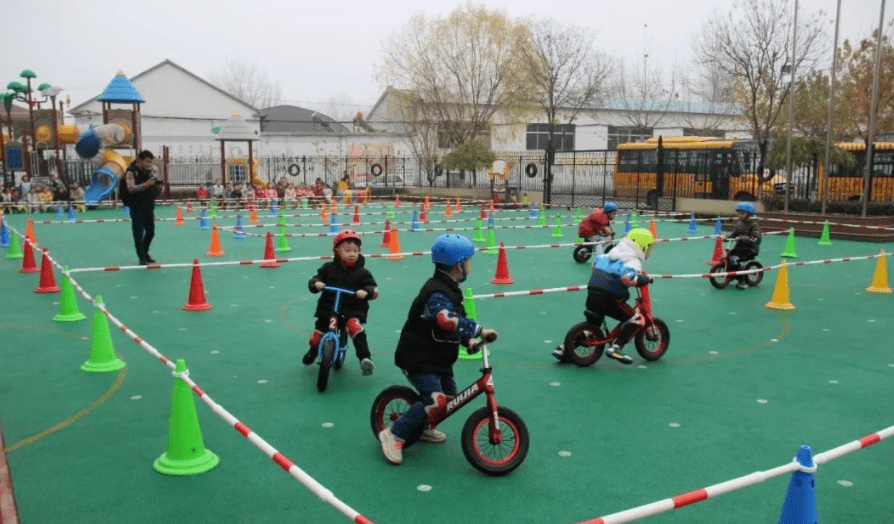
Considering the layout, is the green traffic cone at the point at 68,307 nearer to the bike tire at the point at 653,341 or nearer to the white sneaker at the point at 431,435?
the white sneaker at the point at 431,435

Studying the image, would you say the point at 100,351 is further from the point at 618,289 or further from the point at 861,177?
the point at 861,177

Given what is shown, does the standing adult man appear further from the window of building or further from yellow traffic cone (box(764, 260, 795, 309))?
the window of building

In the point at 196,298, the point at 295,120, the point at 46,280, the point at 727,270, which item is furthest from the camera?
the point at 295,120

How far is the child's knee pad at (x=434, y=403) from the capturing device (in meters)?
4.79

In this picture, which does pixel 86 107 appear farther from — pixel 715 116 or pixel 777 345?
pixel 777 345

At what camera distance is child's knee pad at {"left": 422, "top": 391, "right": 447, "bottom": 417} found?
15.7ft

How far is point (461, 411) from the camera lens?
5.86 metres

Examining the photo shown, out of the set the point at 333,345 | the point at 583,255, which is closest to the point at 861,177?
the point at 583,255

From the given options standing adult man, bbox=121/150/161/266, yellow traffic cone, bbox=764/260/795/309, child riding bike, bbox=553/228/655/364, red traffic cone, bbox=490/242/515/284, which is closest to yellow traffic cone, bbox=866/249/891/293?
yellow traffic cone, bbox=764/260/795/309

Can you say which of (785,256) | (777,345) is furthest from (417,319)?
(785,256)

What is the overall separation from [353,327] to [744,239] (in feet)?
24.0

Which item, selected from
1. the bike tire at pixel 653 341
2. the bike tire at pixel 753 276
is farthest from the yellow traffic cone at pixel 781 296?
the bike tire at pixel 653 341

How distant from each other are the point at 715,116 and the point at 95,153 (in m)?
43.6

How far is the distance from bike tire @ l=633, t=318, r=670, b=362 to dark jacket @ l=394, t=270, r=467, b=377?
2.90 meters
